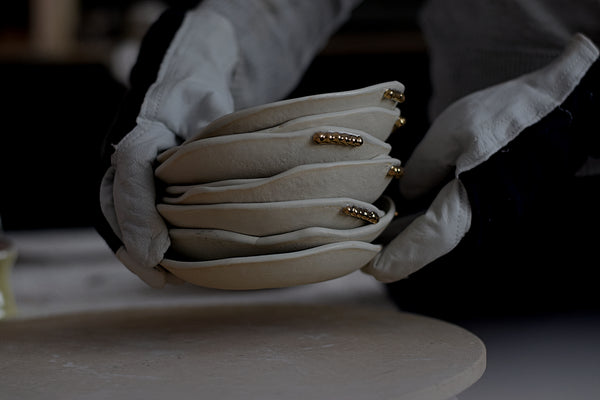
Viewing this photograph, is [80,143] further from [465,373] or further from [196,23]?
[465,373]

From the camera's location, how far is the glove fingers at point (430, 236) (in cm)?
55

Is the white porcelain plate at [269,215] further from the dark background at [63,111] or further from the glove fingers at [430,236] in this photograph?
the dark background at [63,111]

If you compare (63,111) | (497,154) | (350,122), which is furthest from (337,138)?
(63,111)

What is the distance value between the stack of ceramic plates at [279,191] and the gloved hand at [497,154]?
63 millimetres

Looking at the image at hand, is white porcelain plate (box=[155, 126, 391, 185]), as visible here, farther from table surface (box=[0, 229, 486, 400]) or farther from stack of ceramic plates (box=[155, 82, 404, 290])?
→ table surface (box=[0, 229, 486, 400])

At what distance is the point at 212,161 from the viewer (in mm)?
497

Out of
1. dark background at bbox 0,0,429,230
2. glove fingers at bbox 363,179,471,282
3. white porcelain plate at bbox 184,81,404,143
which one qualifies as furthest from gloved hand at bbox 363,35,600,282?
dark background at bbox 0,0,429,230

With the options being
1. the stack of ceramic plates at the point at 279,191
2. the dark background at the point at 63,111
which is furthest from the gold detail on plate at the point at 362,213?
the dark background at the point at 63,111

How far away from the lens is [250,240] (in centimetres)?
49

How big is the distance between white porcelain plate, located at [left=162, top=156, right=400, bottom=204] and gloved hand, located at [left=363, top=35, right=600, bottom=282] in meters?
0.07

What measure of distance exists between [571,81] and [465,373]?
269 mm

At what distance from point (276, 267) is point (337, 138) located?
3.9 inches

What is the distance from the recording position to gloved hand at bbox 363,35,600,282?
55 centimetres

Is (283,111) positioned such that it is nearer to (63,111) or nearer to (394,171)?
(394,171)
